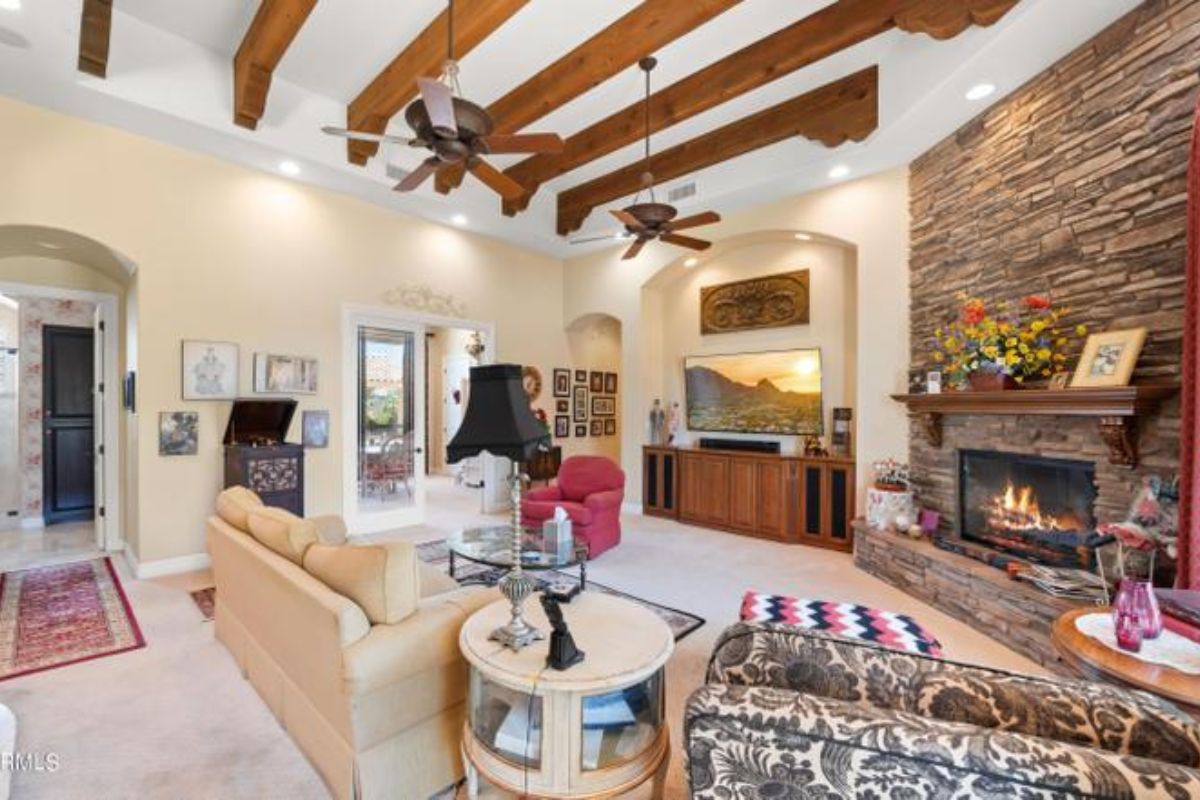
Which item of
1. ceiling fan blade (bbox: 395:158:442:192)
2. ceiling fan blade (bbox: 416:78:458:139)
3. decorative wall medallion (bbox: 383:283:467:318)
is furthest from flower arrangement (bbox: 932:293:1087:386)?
decorative wall medallion (bbox: 383:283:467:318)

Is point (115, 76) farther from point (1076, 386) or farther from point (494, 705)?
point (1076, 386)

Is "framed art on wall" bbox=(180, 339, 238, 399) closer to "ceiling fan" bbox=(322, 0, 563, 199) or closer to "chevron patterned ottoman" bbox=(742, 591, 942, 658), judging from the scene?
"ceiling fan" bbox=(322, 0, 563, 199)

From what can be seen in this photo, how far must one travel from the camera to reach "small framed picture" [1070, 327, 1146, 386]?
2820mm

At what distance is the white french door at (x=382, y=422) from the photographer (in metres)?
5.59

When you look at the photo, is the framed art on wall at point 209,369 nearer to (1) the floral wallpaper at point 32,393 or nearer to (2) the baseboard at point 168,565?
(2) the baseboard at point 168,565

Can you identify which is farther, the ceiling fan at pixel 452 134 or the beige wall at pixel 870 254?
the beige wall at pixel 870 254

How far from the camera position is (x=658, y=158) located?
5645 millimetres

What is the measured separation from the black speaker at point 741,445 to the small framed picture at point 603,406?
199 centimetres

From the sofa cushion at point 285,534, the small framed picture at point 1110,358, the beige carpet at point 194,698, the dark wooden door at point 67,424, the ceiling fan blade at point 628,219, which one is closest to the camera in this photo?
the beige carpet at point 194,698

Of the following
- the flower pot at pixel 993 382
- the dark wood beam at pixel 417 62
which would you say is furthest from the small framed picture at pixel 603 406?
the flower pot at pixel 993 382

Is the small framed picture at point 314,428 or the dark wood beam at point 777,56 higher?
the dark wood beam at point 777,56

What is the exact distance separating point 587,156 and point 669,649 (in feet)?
16.1

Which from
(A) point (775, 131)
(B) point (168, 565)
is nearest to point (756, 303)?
(A) point (775, 131)

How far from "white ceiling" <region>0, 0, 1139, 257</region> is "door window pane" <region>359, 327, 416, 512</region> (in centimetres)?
178
